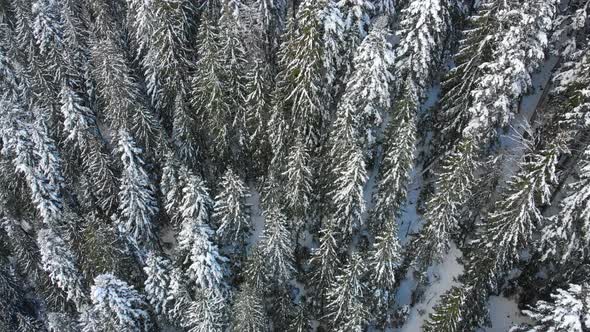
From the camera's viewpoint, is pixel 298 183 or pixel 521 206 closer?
pixel 521 206

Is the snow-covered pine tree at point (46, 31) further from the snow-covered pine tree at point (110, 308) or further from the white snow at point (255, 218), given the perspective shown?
the snow-covered pine tree at point (110, 308)

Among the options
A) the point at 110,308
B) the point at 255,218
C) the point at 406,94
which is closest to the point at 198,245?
the point at 110,308

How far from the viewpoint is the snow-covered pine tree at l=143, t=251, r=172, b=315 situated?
28.2 meters

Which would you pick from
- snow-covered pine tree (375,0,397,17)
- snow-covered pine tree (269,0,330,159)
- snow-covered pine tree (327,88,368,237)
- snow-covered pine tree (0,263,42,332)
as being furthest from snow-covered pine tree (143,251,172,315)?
snow-covered pine tree (375,0,397,17)

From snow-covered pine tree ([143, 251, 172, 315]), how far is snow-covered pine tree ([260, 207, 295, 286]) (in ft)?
19.0

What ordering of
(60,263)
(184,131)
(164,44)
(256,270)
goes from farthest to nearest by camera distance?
(164,44) → (184,131) → (60,263) → (256,270)

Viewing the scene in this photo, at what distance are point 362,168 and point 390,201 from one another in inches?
157

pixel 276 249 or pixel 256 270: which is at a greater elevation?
pixel 276 249

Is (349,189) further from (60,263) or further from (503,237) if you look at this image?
(60,263)

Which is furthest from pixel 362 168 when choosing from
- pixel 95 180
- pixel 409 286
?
pixel 95 180

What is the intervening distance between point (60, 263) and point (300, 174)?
1545 cm

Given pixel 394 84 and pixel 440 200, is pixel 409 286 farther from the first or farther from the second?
pixel 394 84

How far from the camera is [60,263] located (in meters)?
29.5

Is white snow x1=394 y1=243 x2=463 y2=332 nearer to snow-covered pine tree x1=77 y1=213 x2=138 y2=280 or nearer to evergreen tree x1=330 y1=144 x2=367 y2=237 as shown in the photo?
evergreen tree x1=330 y1=144 x2=367 y2=237
